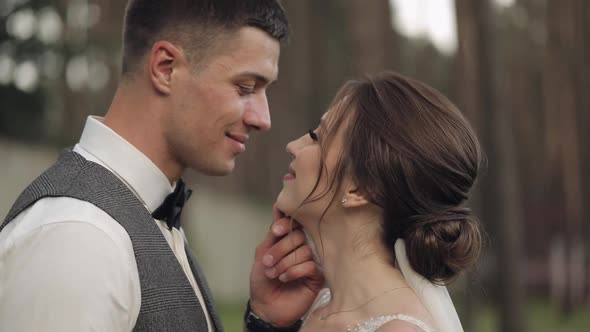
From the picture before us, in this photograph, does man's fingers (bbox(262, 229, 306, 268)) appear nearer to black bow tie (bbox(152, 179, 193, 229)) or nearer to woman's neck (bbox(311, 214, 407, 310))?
woman's neck (bbox(311, 214, 407, 310))

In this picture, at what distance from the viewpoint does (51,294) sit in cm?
211

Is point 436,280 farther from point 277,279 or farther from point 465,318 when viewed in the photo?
point 465,318

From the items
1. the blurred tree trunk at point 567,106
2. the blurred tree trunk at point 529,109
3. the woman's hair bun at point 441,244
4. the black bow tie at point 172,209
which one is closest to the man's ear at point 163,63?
the black bow tie at point 172,209

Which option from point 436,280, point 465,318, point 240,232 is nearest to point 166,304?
point 436,280

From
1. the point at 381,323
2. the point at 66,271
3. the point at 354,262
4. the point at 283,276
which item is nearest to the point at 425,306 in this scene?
the point at 381,323

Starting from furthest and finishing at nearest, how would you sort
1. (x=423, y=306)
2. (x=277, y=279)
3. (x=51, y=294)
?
(x=277, y=279)
(x=423, y=306)
(x=51, y=294)

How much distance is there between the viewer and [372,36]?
59.1 ft

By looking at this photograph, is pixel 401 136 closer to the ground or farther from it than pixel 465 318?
farther from it

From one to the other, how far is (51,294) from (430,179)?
1.29 m

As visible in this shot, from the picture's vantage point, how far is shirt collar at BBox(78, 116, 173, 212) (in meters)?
2.66

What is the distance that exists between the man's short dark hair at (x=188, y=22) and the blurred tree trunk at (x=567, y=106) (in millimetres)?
22805

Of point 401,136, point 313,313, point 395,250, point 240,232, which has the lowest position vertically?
point 240,232

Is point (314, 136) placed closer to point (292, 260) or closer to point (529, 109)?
point (292, 260)

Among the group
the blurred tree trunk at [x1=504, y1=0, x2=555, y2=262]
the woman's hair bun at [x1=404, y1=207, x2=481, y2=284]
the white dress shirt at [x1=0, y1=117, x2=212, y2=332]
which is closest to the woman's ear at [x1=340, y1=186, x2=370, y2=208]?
the woman's hair bun at [x1=404, y1=207, x2=481, y2=284]
